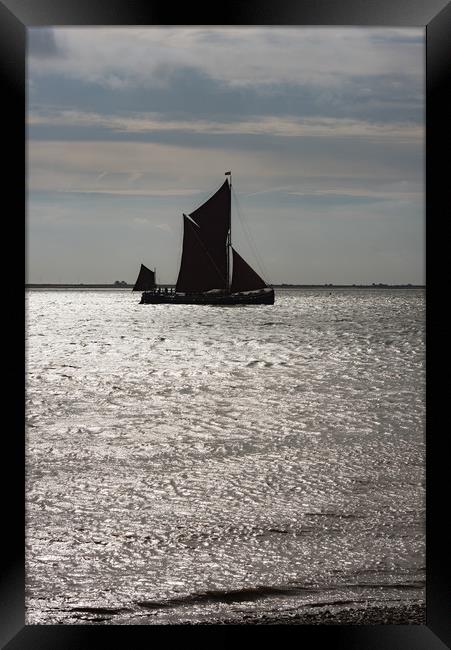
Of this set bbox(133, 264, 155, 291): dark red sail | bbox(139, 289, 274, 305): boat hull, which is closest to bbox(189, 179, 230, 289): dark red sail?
bbox(139, 289, 274, 305): boat hull

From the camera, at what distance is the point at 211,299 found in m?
57.6

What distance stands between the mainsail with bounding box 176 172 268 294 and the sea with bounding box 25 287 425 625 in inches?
1384

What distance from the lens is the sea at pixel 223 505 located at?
3791 mm

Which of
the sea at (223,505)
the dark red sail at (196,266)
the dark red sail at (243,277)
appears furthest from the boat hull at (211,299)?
the sea at (223,505)

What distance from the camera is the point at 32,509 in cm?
555

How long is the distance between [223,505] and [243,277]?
4629 centimetres
